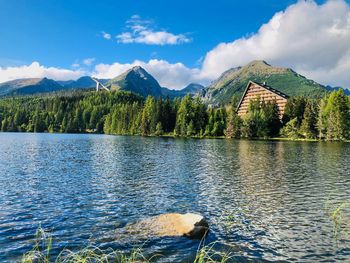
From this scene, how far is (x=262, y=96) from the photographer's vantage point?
18138cm

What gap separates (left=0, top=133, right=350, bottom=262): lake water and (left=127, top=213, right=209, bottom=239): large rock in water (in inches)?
24.2

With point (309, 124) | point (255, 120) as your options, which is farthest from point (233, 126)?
point (309, 124)

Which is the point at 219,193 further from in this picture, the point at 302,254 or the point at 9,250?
the point at 9,250

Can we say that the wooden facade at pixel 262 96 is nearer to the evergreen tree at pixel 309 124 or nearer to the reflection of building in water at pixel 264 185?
the evergreen tree at pixel 309 124

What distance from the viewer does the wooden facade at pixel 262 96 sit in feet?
547

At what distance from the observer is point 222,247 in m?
17.7

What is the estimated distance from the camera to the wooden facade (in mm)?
166762

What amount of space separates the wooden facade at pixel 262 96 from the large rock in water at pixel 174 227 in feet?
495

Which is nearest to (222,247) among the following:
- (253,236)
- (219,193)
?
(253,236)

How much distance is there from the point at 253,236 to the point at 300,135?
13068 cm

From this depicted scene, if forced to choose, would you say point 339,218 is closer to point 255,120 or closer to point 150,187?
point 150,187

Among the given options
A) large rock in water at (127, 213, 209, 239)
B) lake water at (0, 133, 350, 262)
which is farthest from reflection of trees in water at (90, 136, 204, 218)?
large rock in water at (127, 213, 209, 239)

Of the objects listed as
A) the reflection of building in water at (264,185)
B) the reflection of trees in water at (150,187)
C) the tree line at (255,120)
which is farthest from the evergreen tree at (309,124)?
the reflection of trees in water at (150,187)

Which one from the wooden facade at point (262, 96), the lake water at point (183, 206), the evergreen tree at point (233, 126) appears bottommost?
the lake water at point (183, 206)
